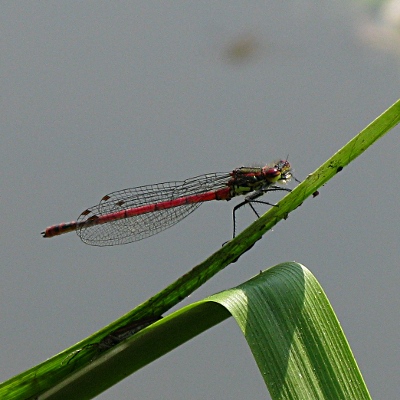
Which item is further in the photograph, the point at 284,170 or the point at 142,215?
the point at 142,215

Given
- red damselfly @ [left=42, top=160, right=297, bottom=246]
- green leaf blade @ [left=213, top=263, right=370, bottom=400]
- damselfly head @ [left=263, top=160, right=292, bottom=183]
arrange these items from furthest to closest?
red damselfly @ [left=42, top=160, right=297, bottom=246], damselfly head @ [left=263, top=160, right=292, bottom=183], green leaf blade @ [left=213, top=263, right=370, bottom=400]

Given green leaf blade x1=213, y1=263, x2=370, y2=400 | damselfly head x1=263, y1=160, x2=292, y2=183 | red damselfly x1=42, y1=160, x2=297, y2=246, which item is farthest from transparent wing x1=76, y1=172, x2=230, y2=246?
green leaf blade x1=213, y1=263, x2=370, y2=400

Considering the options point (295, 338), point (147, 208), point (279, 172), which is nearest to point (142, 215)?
point (147, 208)

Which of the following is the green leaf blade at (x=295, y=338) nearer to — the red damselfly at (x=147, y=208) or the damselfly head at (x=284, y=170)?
the damselfly head at (x=284, y=170)

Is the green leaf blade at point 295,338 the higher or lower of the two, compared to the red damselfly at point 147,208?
lower

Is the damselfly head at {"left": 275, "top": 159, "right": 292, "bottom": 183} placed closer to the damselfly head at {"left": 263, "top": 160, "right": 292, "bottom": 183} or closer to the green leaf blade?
the damselfly head at {"left": 263, "top": 160, "right": 292, "bottom": 183}

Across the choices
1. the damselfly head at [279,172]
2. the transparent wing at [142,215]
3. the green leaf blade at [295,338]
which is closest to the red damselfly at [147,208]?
the transparent wing at [142,215]

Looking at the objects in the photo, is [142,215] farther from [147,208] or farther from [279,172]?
[279,172]
